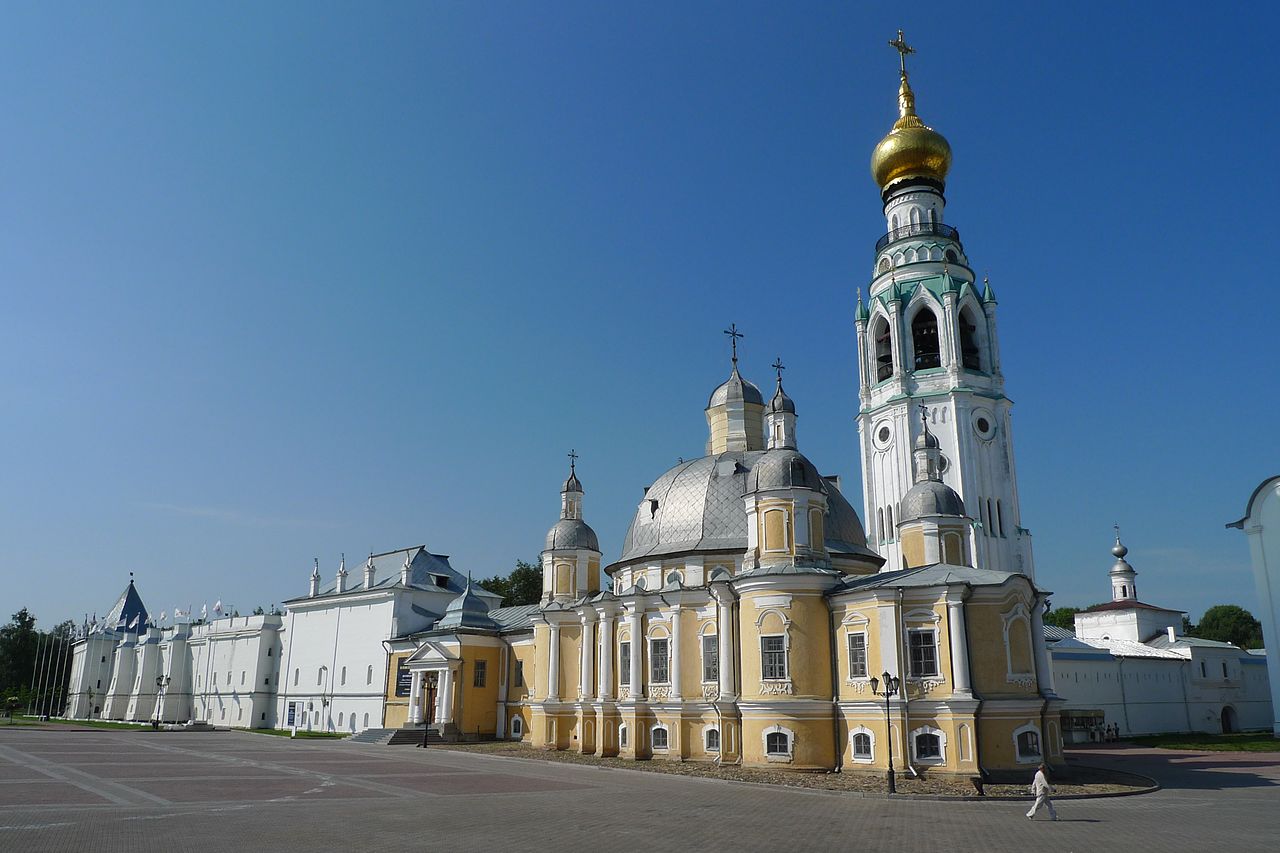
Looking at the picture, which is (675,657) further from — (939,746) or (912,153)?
(912,153)

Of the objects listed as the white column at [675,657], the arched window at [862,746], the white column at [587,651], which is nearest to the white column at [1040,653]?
the arched window at [862,746]

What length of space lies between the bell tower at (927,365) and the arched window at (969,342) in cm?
9

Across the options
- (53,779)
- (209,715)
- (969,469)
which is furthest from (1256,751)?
(209,715)

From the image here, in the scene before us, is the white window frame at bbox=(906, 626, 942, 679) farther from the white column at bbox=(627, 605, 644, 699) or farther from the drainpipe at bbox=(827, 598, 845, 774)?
the white column at bbox=(627, 605, 644, 699)

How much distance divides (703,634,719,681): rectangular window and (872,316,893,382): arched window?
94.1ft

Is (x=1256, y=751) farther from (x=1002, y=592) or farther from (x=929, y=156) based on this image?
(x=929, y=156)

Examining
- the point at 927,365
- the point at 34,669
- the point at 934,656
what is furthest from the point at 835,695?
the point at 34,669

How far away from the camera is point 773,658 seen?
95.8 feet

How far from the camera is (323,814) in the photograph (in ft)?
58.6

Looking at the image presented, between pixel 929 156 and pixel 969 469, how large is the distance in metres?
20.3

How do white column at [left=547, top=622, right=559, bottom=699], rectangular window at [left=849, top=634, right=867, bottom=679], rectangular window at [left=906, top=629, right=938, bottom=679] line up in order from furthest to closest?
white column at [left=547, top=622, right=559, bottom=699] < rectangular window at [left=849, top=634, right=867, bottom=679] < rectangular window at [left=906, top=629, right=938, bottom=679]

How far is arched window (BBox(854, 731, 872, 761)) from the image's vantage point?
27.6 meters

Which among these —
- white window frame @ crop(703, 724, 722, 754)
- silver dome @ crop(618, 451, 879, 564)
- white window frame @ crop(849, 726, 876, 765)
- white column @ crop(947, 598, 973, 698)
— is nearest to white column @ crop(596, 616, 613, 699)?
silver dome @ crop(618, 451, 879, 564)

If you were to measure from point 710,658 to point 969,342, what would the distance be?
3163 cm
